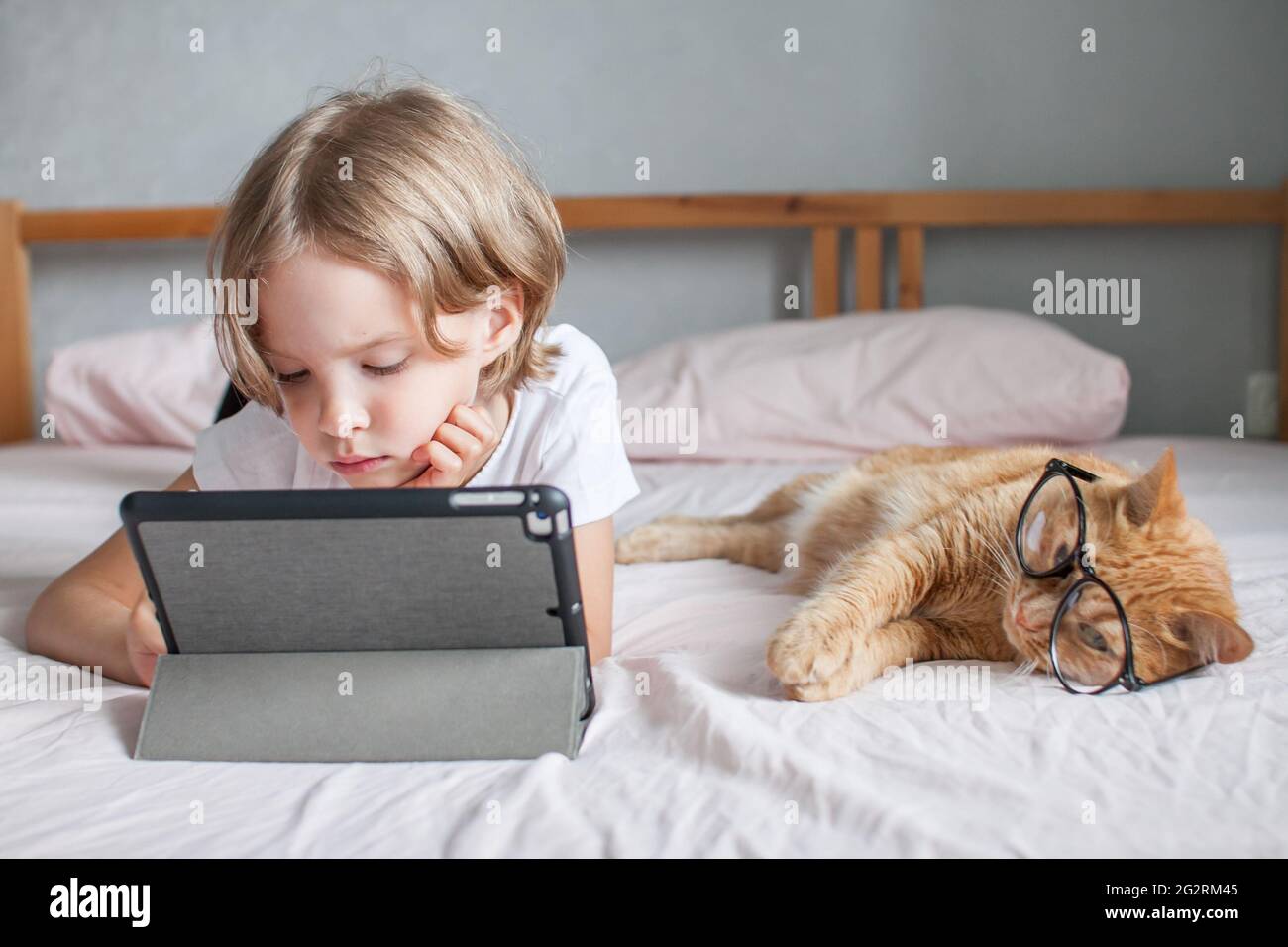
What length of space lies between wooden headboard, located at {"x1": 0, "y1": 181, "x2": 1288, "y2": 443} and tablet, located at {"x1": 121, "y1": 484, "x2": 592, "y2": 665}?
1.68 metres

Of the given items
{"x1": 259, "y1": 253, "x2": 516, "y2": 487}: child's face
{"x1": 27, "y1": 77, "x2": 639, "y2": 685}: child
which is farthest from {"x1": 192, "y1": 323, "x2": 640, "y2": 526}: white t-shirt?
{"x1": 259, "y1": 253, "x2": 516, "y2": 487}: child's face

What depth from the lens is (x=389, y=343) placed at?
0.81 meters

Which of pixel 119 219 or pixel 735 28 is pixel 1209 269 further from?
pixel 119 219

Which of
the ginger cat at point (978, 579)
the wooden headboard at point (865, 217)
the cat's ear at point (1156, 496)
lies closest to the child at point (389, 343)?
the ginger cat at point (978, 579)

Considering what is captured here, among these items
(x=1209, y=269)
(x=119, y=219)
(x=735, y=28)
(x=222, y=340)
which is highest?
(x=735, y=28)

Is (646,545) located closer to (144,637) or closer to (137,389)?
(144,637)

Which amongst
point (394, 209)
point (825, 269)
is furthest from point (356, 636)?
point (825, 269)

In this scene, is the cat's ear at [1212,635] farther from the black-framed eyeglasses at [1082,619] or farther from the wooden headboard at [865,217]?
the wooden headboard at [865,217]

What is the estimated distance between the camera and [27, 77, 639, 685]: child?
0.80 m

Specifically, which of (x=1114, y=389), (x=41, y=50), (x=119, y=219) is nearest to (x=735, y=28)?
(x=1114, y=389)

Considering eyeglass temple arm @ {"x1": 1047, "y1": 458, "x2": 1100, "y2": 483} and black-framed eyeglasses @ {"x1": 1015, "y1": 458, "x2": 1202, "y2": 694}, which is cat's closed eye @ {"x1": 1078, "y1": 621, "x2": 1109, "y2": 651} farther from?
eyeglass temple arm @ {"x1": 1047, "y1": 458, "x2": 1100, "y2": 483}
